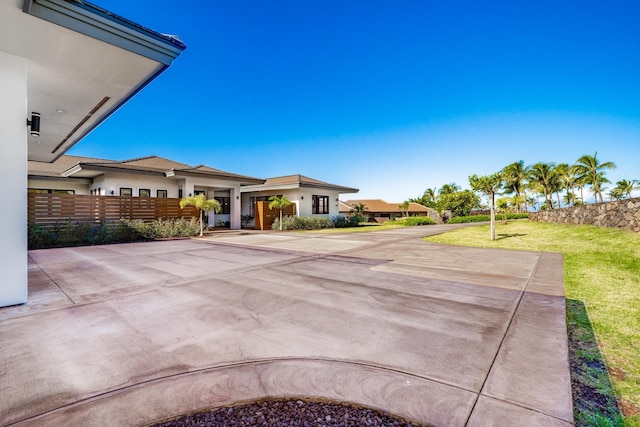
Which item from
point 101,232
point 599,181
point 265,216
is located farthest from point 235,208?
point 599,181

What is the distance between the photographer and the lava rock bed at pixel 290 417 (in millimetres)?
1769

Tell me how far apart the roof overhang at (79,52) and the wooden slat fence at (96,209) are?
7.96m

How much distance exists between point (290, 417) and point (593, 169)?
44.2m

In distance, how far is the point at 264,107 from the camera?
944 inches

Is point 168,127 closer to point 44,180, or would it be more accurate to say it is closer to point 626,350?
point 44,180

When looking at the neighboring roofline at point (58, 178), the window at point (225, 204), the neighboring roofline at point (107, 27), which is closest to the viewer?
the neighboring roofline at point (107, 27)

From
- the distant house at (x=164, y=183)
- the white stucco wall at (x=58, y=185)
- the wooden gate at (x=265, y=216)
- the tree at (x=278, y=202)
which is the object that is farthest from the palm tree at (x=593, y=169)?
the white stucco wall at (x=58, y=185)

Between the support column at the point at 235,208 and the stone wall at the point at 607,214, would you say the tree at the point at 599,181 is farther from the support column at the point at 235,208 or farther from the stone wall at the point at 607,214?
the support column at the point at 235,208

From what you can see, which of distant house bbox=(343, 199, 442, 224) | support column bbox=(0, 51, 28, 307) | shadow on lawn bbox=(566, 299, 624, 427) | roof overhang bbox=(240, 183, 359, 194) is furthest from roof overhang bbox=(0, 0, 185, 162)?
distant house bbox=(343, 199, 442, 224)

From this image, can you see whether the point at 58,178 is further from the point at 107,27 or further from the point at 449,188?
the point at 449,188

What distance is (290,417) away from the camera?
6.03 feet

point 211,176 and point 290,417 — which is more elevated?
point 211,176

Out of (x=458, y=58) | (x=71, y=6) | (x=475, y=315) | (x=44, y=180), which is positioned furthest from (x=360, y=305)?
(x=44, y=180)

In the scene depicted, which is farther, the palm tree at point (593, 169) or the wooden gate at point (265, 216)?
the palm tree at point (593, 169)
